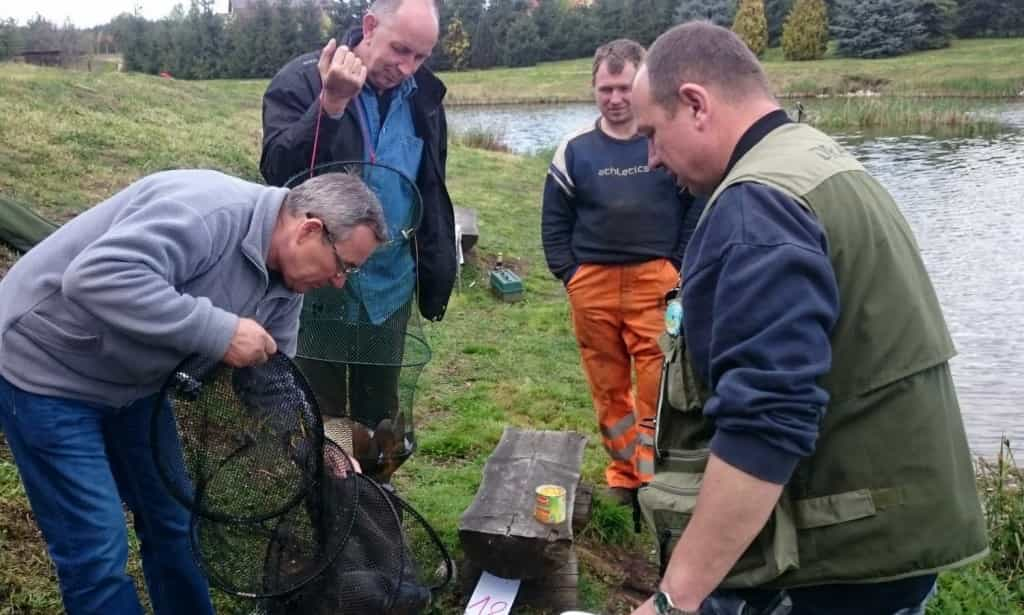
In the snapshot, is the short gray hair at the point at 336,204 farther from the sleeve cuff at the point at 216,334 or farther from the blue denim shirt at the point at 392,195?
the blue denim shirt at the point at 392,195

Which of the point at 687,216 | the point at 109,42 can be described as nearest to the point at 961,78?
the point at 687,216

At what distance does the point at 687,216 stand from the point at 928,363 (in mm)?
2939

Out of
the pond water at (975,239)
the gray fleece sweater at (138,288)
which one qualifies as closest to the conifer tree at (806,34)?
the pond water at (975,239)

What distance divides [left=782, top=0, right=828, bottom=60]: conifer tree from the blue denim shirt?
2100 inches

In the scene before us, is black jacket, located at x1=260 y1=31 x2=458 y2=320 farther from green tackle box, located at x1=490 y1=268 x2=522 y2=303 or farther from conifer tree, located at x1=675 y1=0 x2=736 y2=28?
conifer tree, located at x1=675 y1=0 x2=736 y2=28

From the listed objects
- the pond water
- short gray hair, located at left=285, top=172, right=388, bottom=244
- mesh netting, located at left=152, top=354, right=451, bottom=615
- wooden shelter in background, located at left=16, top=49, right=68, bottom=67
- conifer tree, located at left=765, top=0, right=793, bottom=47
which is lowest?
the pond water

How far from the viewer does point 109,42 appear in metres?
61.9

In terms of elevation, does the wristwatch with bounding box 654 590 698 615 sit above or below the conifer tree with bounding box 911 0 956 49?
below

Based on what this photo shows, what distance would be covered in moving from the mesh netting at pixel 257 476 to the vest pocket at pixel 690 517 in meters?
0.98

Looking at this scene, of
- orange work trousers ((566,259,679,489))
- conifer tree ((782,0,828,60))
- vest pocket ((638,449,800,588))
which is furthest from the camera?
conifer tree ((782,0,828,60))

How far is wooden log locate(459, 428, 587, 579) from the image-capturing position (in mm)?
3531

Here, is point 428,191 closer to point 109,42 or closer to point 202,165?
point 202,165

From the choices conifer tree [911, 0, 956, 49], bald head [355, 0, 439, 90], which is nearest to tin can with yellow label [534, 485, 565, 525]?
bald head [355, 0, 439, 90]

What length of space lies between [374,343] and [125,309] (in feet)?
4.92
